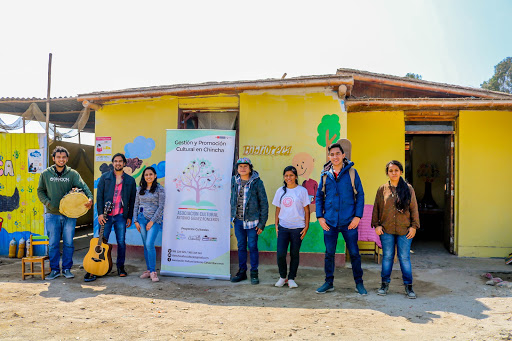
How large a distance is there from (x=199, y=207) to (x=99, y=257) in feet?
5.30

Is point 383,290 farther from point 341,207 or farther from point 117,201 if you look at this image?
point 117,201

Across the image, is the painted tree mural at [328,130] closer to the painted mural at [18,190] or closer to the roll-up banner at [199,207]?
the roll-up banner at [199,207]

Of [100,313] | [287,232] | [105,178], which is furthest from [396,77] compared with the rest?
[100,313]

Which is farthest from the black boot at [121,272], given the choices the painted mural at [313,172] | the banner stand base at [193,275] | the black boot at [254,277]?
the painted mural at [313,172]

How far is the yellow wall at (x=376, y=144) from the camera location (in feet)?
23.6

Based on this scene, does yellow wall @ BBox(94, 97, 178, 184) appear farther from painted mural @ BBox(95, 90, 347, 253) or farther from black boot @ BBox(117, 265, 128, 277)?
black boot @ BBox(117, 265, 128, 277)

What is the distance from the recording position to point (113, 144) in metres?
6.85

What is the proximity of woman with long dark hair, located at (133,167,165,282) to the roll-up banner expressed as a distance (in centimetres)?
24

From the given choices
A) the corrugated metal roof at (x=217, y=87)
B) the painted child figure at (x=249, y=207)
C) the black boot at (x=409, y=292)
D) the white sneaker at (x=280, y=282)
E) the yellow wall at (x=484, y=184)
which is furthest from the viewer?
the yellow wall at (x=484, y=184)

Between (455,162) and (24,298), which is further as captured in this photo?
(455,162)

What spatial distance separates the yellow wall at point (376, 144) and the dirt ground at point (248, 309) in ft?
6.91

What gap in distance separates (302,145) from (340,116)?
80 cm

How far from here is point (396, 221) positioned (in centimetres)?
455

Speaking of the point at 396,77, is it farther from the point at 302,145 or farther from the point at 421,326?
the point at 421,326
